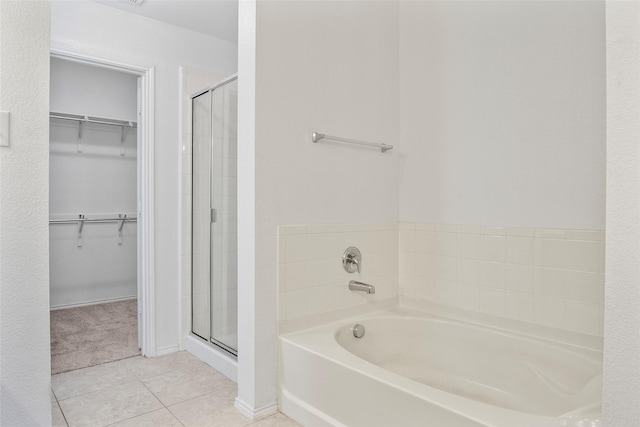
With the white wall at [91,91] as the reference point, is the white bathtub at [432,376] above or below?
below

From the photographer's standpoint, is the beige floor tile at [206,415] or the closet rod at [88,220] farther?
the closet rod at [88,220]

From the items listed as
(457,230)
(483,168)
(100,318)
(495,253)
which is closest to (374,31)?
(483,168)

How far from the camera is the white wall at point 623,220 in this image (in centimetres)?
94

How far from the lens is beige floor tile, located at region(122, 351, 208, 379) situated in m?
2.53

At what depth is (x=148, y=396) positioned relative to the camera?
220 cm

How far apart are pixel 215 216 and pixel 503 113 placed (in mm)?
1827

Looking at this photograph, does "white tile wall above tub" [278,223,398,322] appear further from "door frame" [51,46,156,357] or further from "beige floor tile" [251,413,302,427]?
"door frame" [51,46,156,357]

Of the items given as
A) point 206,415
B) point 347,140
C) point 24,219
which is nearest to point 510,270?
point 347,140

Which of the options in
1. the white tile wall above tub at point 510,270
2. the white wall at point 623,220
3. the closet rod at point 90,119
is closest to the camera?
the white wall at point 623,220

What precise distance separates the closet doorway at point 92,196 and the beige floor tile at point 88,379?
1.12 m

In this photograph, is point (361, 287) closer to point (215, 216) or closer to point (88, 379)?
point (215, 216)

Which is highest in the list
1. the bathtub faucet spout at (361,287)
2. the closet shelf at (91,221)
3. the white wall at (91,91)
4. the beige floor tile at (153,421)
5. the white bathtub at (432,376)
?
the white wall at (91,91)

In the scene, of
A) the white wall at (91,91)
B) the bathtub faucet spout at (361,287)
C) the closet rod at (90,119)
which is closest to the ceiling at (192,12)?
the white wall at (91,91)

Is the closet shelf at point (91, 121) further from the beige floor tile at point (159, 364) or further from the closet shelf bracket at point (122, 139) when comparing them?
the beige floor tile at point (159, 364)
